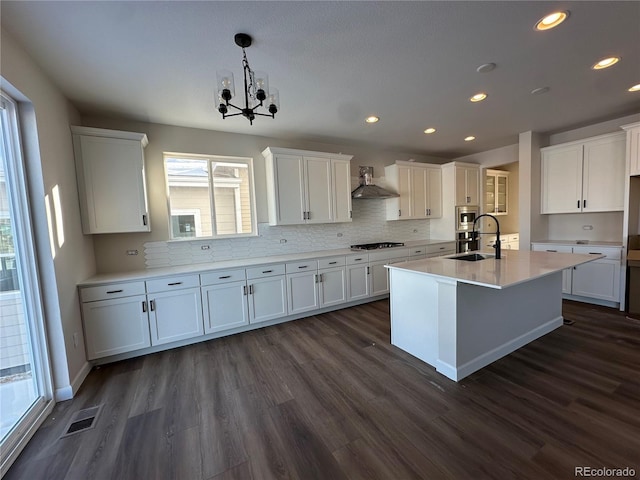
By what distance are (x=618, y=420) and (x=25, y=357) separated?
408cm

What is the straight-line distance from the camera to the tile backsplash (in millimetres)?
3467

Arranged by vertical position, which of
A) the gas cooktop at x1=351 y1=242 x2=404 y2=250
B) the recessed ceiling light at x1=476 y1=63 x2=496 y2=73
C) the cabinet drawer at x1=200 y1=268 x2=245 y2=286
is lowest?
the cabinet drawer at x1=200 y1=268 x2=245 y2=286

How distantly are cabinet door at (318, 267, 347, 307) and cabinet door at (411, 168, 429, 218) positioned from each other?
79.8 inches

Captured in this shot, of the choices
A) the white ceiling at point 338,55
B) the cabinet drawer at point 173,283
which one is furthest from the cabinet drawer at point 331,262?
the white ceiling at point 338,55

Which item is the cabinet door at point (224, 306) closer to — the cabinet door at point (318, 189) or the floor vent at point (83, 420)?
the floor vent at point (83, 420)

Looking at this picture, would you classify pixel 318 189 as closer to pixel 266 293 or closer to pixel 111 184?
pixel 266 293

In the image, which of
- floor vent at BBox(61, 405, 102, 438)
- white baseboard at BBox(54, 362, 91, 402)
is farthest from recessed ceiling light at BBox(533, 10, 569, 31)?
white baseboard at BBox(54, 362, 91, 402)

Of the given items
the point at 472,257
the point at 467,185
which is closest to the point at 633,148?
the point at 467,185

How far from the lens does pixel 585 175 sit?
3.89 metres

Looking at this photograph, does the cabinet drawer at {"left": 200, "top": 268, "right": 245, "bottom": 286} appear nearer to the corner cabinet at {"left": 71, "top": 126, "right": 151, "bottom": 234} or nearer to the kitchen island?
the corner cabinet at {"left": 71, "top": 126, "right": 151, "bottom": 234}

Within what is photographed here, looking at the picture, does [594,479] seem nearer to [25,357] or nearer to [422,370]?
[422,370]

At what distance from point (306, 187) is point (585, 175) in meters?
4.08

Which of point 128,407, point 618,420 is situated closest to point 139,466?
point 128,407

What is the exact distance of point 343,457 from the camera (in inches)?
60.4
